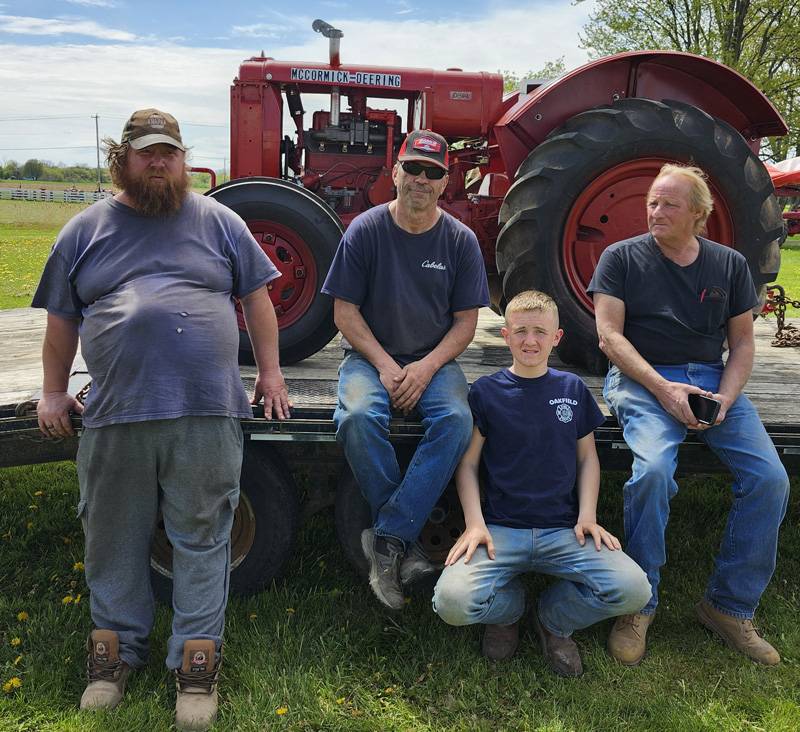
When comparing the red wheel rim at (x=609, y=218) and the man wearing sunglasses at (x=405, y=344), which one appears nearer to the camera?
the man wearing sunglasses at (x=405, y=344)

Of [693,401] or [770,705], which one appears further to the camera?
[693,401]

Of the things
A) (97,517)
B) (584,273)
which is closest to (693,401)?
(584,273)

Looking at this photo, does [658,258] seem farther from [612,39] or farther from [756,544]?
[612,39]

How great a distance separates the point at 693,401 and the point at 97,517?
6.94ft

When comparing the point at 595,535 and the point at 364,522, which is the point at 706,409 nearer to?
the point at 595,535

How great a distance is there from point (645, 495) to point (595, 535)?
9.8 inches

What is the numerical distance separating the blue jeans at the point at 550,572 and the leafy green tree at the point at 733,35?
21865 mm

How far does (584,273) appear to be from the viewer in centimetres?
372

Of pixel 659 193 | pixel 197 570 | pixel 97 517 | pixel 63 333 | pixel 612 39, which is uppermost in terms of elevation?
pixel 612 39

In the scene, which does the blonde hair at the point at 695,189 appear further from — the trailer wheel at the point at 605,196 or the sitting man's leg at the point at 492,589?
the sitting man's leg at the point at 492,589

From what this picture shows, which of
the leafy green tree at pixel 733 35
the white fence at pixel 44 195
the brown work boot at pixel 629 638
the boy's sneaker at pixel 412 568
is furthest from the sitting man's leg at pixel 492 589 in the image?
the white fence at pixel 44 195

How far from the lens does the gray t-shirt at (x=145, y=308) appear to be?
2408 millimetres

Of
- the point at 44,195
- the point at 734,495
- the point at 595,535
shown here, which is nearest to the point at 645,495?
the point at 595,535

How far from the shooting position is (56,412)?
104 inches
